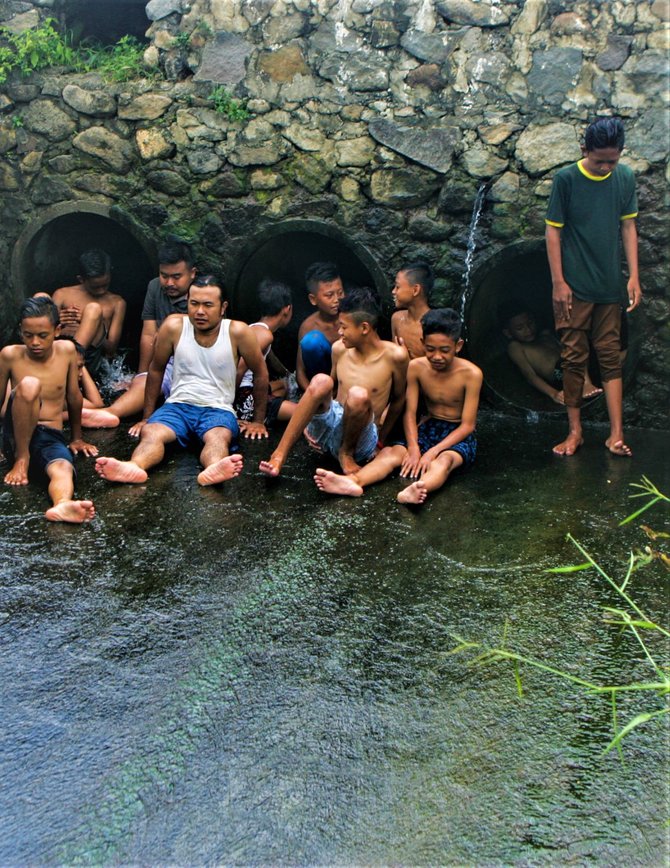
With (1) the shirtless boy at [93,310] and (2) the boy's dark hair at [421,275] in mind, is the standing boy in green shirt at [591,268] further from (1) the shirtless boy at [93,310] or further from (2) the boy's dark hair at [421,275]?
(1) the shirtless boy at [93,310]

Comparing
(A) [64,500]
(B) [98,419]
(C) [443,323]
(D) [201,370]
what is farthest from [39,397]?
(C) [443,323]

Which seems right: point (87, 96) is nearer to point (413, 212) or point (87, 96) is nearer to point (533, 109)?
point (413, 212)

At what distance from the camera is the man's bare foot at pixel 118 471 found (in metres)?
5.36

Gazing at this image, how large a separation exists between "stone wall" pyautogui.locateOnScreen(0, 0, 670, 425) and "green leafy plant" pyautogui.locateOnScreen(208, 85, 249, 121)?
6cm

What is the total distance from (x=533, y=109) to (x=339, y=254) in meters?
2.10

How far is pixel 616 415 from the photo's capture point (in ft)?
21.0

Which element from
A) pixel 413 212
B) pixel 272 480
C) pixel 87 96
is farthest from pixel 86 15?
pixel 272 480

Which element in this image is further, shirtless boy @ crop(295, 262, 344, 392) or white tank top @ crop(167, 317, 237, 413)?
shirtless boy @ crop(295, 262, 344, 392)

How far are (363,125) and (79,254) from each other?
3115mm

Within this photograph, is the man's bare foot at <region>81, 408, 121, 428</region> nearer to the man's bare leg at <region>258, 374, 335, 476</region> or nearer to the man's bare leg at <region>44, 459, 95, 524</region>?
the man's bare leg at <region>44, 459, 95, 524</region>

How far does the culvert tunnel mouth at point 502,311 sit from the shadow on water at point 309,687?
7.79ft

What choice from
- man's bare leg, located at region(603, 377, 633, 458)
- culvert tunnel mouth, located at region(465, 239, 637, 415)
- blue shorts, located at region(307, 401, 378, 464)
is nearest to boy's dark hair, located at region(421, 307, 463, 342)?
blue shorts, located at region(307, 401, 378, 464)

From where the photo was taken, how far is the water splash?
7.57m

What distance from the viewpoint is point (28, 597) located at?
4.12 meters
